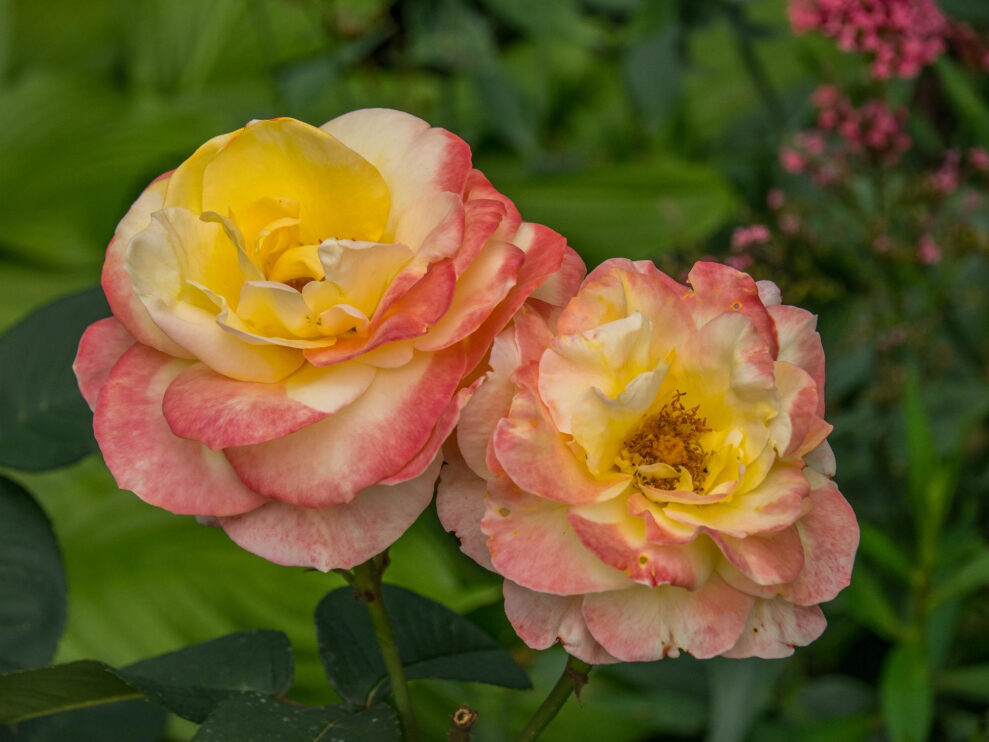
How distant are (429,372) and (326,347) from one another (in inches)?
1.4

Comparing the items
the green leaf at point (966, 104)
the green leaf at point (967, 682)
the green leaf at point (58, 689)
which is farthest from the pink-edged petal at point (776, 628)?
the green leaf at point (966, 104)

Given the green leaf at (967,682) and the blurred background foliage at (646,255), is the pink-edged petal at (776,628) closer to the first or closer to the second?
the blurred background foliage at (646,255)

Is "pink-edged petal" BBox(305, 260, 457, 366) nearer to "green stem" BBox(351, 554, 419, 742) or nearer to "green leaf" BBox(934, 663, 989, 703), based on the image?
"green stem" BBox(351, 554, 419, 742)

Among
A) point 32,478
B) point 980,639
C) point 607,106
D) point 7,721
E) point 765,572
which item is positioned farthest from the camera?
point 607,106

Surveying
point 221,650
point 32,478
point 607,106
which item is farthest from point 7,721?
point 607,106

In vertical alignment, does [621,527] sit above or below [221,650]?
above

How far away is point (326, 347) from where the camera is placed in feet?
1.05

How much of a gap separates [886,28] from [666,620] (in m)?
0.66

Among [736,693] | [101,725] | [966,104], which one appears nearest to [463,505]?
[101,725]

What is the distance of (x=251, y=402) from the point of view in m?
0.30

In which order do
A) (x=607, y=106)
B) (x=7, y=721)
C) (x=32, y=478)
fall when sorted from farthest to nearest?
1. (x=607, y=106)
2. (x=32, y=478)
3. (x=7, y=721)

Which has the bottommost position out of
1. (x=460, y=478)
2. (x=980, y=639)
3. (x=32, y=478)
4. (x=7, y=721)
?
(x=32, y=478)

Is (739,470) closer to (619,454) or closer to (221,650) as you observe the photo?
(619,454)

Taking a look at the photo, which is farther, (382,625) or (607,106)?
(607,106)
